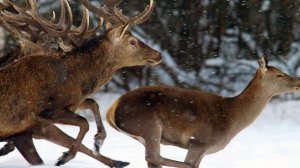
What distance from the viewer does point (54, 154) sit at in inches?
467

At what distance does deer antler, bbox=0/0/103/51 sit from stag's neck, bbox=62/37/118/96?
17 centimetres

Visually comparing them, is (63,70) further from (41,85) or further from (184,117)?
(184,117)

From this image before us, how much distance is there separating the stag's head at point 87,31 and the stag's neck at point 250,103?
3.17 feet

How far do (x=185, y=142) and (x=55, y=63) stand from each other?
1.53m

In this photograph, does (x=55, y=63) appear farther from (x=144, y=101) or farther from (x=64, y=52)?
(x=144, y=101)

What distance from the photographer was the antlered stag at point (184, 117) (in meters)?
9.95

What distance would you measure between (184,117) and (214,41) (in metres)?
6.37

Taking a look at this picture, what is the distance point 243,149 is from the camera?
1330 cm

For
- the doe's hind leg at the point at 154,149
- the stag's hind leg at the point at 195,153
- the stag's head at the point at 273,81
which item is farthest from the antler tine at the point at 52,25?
the stag's head at the point at 273,81

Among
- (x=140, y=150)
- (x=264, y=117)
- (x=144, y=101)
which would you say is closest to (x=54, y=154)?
(x=140, y=150)

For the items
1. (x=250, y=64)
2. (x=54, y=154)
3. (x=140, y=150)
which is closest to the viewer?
(x=54, y=154)

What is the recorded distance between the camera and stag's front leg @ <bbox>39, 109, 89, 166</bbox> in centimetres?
952

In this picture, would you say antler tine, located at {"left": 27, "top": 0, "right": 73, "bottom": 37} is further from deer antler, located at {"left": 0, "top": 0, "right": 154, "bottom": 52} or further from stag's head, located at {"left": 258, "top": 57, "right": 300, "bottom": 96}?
stag's head, located at {"left": 258, "top": 57, "right": 300, "bottom": 96}

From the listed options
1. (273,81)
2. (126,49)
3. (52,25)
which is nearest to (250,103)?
(273,81)
